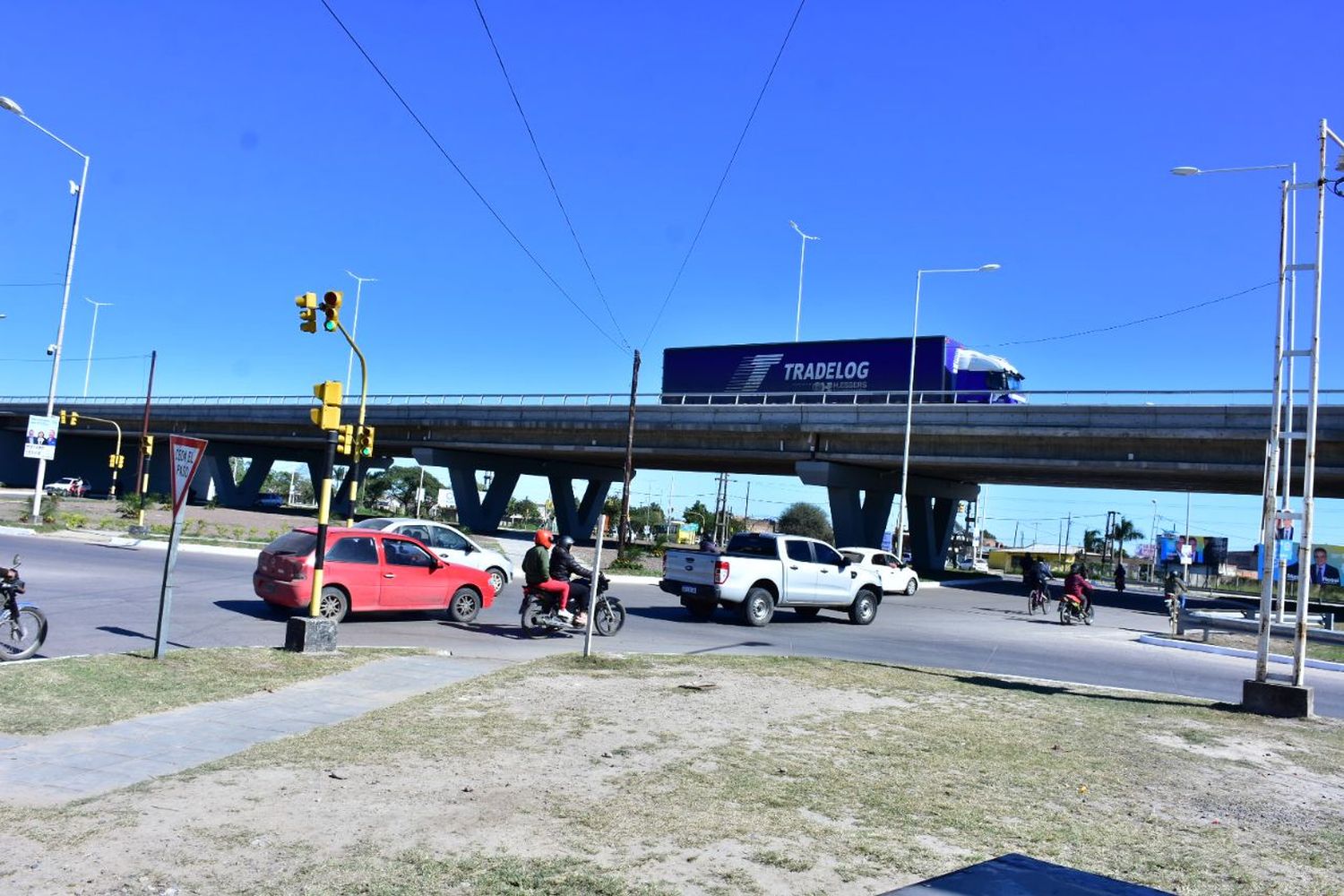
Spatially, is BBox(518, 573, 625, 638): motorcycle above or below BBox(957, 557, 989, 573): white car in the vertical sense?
below

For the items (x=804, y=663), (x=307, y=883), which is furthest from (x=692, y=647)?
(x=307, y=883)

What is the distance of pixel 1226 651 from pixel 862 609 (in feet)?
24.0

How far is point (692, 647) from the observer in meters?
16.0

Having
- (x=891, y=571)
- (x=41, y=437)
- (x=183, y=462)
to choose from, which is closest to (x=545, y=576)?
(x=183, y=462)

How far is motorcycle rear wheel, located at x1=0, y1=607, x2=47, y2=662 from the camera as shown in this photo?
10742 mm

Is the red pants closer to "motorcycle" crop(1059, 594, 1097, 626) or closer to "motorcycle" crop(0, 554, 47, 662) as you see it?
"motorcycle" crop(0, 554, 47, 662)

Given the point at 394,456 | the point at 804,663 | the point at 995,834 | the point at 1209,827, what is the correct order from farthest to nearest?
1. the point at 394,456
2. the point at 804,663
3. the point at 1209,827
4. the point at 995,834

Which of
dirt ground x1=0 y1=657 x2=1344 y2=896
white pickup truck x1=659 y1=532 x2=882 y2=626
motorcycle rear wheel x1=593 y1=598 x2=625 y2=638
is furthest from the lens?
white pickup truck x1=659 y1=532 x2=882 y2=626

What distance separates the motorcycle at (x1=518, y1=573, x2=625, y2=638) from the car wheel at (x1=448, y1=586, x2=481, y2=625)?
1.72m

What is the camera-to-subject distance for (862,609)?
2209 centimetres

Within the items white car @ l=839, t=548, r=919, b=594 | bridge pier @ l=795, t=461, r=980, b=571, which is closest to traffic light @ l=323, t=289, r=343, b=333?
white car @ l=839, t=548, r=919, b=594

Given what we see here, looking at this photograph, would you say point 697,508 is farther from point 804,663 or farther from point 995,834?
point 995,834

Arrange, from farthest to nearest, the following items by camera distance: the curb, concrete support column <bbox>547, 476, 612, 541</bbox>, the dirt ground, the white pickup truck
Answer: concrete support column <bbox>547, 476, 612, 541</bbox> < the white pickup truck < the curb < the dirt ground

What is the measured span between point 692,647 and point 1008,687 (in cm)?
508
